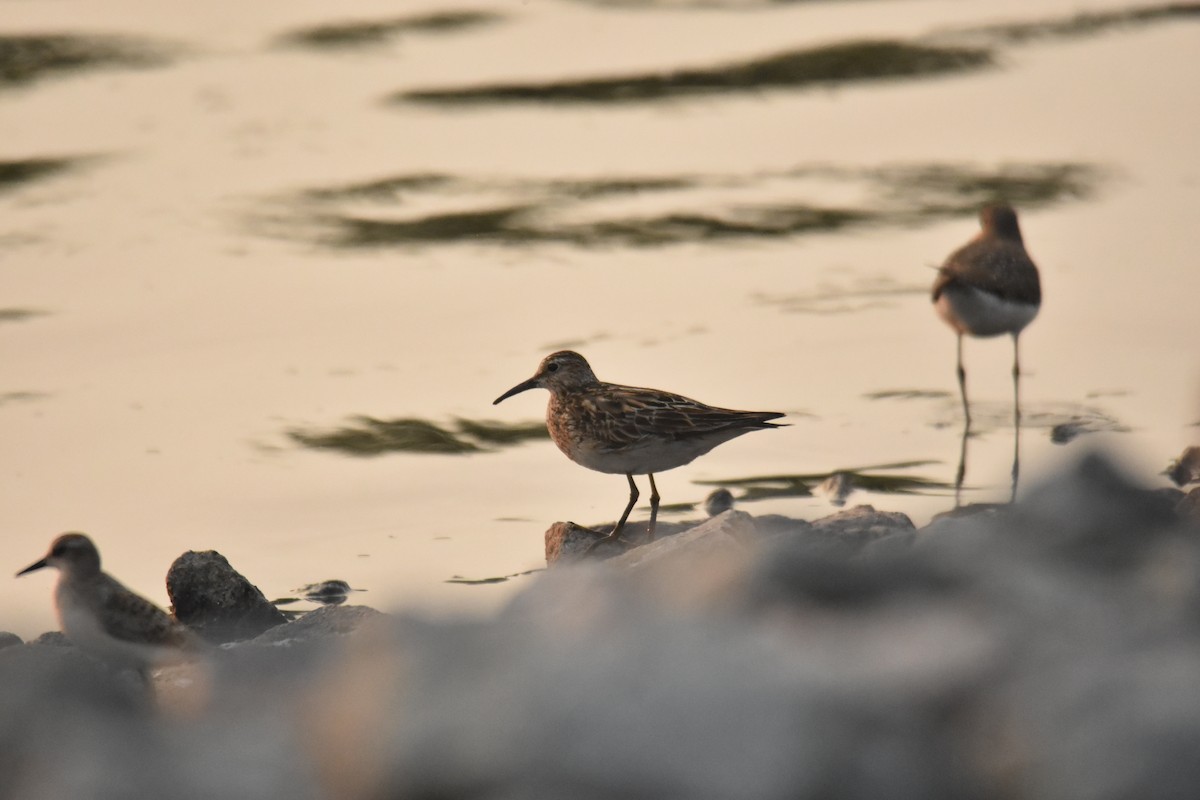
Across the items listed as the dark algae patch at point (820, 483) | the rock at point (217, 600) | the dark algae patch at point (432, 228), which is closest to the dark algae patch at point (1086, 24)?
the dark algae patch at point (432, 228)

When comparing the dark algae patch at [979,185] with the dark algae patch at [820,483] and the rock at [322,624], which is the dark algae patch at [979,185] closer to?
the dark algae patch at [820,483]

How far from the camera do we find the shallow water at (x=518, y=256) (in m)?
9.98

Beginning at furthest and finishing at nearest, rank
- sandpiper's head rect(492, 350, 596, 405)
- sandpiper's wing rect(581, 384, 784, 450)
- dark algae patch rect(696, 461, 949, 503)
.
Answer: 1. dark algae patch rect(696, 461, 949, 503)
2. sandpiper's head rect(492, 350, 596, 405)
3. sandpiper's wing rect(581, 384, 784, 450)

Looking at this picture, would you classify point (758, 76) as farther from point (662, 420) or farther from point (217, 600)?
point (217, 600)

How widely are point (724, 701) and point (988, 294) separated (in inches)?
287

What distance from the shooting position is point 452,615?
220 inches

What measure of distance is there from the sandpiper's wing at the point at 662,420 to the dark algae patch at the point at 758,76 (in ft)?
29.1

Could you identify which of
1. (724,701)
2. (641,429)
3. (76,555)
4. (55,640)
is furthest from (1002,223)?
(724,701)

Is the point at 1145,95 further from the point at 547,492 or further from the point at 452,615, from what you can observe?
the point at 452,615

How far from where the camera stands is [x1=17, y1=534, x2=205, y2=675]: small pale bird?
682 centimetres

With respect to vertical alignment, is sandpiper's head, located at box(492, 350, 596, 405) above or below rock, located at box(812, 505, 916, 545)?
above

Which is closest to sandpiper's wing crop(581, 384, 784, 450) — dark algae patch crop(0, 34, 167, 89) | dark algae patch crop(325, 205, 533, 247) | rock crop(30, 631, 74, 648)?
rock crop(30, 631, 74, 648)

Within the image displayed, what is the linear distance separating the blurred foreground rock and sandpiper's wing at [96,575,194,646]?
0.98 m

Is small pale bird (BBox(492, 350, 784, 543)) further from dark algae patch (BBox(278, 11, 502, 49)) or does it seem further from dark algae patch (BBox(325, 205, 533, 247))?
dark algae patch (BBox(278, 11, 502, 49))
